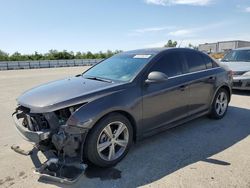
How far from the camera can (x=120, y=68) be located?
4.15m

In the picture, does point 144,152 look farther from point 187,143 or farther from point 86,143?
point 86,143

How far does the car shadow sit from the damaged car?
220mm

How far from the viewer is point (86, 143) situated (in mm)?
3062

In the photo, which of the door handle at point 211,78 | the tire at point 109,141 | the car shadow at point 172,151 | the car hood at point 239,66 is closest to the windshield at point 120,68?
the tire at point 109,141

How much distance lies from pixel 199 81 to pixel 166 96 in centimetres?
107

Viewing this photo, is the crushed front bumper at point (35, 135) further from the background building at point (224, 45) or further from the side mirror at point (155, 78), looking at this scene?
the background building at point (224, 45)

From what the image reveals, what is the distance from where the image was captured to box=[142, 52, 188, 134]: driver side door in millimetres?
3736

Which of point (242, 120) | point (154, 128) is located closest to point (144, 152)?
point (154, 128)

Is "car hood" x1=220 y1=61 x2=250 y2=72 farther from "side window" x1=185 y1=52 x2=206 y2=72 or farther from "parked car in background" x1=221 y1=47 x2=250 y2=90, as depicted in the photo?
"side window" x1=185 y1=52 x2=206 y2=72

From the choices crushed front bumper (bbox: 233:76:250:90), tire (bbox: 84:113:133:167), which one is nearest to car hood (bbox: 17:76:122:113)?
tire (bbox: 84:113:133:167)

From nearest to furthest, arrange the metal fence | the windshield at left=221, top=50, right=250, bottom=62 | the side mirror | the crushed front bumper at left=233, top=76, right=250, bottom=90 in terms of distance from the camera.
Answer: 1. the side mirror
2. the crushed front bumper at left=233, top=76, right=250, bottom=90
3. the windshield at left=221, top=50, right=250, bottom=62
4. the metal fence

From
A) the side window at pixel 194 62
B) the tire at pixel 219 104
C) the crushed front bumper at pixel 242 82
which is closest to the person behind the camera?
the side window at pixel 194 62

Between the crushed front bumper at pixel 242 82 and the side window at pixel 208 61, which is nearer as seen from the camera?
the side window at pixel 208 61

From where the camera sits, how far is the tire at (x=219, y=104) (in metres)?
5.23
